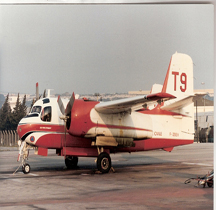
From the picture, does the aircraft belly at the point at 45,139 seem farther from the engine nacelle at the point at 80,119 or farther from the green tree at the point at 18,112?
the green tree at the point at 18,112

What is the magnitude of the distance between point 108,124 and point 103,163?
5.24ft

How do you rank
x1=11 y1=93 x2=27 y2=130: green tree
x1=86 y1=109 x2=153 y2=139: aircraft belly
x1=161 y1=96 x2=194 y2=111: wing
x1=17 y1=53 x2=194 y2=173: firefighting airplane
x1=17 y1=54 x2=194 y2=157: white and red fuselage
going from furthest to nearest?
x1=11 y1=93 x2=27 y2=130: green tree
x1=161 y1=96 x2=194 y2=111: wing
x1=86 y1=109 x2=153 y2=139: aircraft belly
x1=17 y1=54 x2=194 y2=157: white and red fuselage
x1=17 y1=53 x2=194 y2=173: firefighting airplane

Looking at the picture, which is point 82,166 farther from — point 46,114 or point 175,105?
point 175,105

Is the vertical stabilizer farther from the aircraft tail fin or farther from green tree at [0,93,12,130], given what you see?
green tree at [0,93,12,130]

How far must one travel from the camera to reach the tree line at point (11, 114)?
17272 millimetres

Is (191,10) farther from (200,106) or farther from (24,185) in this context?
(200,106)

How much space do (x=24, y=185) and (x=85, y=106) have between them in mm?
3928

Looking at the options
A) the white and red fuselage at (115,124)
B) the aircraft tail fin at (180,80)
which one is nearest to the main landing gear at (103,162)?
the white and red fuselage at (115,124)

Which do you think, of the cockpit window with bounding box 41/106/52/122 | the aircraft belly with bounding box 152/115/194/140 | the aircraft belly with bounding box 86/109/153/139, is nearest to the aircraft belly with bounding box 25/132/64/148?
the cockpit window with bounding box 41/106/52/122

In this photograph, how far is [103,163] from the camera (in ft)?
46.3

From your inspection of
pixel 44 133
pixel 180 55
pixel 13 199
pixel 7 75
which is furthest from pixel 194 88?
pixel 13 199

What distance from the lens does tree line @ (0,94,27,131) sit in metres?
17.3

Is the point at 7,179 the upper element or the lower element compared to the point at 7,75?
lower

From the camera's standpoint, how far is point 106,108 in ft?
44.5
